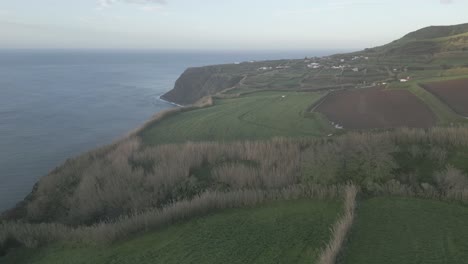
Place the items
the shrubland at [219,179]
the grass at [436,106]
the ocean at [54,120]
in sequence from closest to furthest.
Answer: the shrubland at [219,179] < the grass at [436,106] < the ocean at [54,120]

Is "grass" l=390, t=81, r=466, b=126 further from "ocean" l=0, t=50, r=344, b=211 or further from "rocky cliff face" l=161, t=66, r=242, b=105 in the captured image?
"rocky cliff face" l=161, t=66, r=242, b=105

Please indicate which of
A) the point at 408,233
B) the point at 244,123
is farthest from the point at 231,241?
the point at 244,123

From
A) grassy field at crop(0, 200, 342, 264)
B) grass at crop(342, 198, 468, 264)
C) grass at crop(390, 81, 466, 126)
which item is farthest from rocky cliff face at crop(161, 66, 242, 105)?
grass at crop(342, 198, 468, 264)

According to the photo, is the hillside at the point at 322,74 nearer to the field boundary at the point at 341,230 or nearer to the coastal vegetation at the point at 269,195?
the coastal vegetation at the point at 269,195

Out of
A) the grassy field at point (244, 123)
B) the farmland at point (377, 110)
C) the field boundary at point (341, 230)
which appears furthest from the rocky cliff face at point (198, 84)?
the field boundary at point (341, 230)

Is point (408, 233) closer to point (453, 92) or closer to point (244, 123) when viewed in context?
point (244, 123)

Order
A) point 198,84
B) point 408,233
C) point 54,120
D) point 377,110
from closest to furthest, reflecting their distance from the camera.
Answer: point 408,233 < point 377,110 < point 54,120 < point 198,84

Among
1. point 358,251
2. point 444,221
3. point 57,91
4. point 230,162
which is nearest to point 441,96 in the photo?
point 230,162
